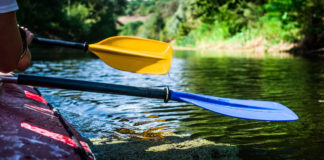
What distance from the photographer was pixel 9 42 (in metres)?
1.50

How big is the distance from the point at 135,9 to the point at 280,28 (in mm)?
112542

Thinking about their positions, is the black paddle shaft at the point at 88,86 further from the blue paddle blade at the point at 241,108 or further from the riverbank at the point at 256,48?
the riverbank at the point at 256,48

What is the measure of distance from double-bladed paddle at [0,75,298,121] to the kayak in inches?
7.5

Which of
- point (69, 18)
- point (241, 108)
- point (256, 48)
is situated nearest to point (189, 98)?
point (241, 108)

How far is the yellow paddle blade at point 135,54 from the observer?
106 inches

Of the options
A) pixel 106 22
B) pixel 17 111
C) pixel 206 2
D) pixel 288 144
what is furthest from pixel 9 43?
pixel 106 22

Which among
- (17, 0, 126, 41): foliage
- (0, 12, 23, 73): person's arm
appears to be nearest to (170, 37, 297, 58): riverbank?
(17, 0, 126, 41): foliage

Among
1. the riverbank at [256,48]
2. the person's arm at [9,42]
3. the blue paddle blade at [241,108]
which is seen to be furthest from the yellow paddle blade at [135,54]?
the riverbank at [256,48]

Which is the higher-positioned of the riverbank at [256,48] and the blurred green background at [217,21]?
the blurred green background at [217,21]

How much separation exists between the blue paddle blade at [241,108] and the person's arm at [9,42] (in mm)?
976

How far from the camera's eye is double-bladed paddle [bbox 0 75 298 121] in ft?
6.16

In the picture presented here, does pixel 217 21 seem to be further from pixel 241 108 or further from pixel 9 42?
pixel 9 42

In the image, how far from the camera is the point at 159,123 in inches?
116

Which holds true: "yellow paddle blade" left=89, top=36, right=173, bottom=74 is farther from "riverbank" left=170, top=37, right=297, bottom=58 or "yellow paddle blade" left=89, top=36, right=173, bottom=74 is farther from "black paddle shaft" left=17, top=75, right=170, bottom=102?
"riverbank" left=170, top=37, right=297, bottom=58
